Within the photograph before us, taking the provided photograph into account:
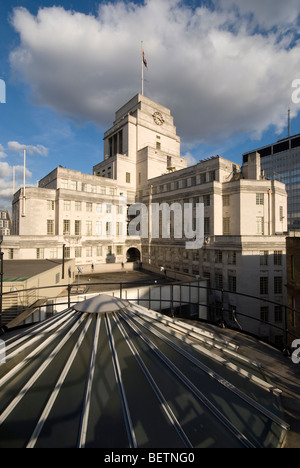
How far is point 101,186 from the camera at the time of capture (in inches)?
1903

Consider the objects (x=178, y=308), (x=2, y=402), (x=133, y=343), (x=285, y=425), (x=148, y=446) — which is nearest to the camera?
(x=148, y=446)

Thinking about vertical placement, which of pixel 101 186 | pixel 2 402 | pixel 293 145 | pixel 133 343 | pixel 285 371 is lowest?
pixel 285 371

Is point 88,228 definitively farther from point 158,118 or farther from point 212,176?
point 158,118

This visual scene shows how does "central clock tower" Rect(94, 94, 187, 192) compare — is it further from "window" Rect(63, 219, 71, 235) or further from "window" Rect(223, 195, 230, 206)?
"window" Rect(223, 195, 230, 206)

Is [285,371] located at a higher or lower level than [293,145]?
lower

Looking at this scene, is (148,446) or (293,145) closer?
(148,446)

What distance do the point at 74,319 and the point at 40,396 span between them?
2.50 m

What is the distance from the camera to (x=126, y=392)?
177 inches

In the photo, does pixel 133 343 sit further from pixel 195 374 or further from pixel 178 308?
pixel 178 308

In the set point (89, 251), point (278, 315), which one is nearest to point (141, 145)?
point (89, 251)

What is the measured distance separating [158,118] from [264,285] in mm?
49584

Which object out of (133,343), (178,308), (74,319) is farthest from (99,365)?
(178,308)

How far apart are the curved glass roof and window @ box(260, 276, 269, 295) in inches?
1095

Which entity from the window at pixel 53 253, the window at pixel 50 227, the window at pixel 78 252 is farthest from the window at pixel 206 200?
the window at pixel 50 227
